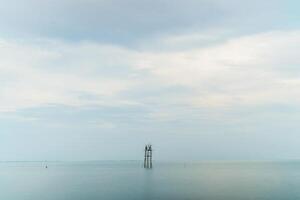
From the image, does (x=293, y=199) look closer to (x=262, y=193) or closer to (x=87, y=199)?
(x=262, y=193)

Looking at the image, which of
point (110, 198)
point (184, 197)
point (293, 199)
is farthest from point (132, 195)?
point (293, 199)

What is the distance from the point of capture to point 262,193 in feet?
273

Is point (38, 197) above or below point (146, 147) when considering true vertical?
below

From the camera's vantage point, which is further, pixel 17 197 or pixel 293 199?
pixel 17 197

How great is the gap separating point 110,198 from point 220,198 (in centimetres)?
2342

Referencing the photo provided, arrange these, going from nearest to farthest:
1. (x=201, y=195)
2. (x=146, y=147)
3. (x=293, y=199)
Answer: (x=293, y=199)
(x=201, y=195)
(x=146, y=147)

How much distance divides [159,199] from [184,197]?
5.74m

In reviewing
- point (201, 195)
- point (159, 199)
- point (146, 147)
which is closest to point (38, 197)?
point (159, 199)

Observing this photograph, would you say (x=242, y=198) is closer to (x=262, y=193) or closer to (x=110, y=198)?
(x=262, y=193)

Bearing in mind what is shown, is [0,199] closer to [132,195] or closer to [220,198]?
[132,195]

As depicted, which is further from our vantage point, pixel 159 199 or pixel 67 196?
pixel 67 196

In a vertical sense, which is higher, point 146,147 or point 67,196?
point 146,147

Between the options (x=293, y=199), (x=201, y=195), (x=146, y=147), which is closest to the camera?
(x=293, y=199)

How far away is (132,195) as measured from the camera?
270ft
